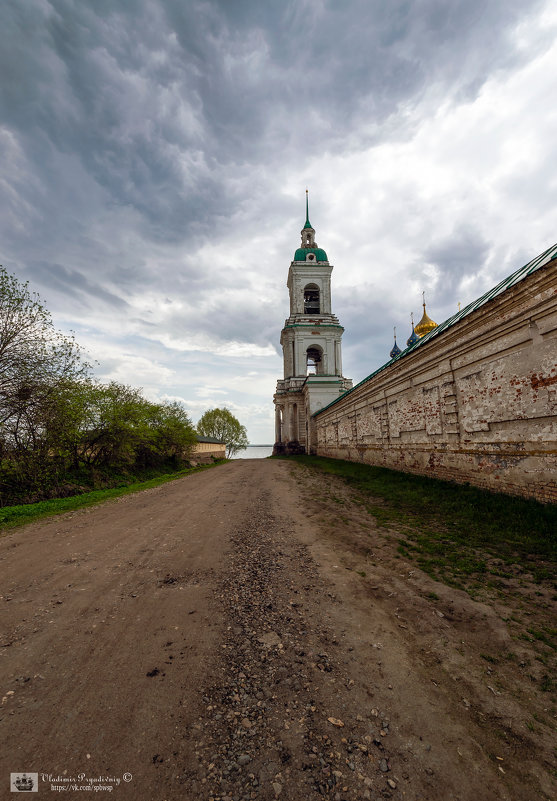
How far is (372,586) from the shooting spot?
3.82 metres

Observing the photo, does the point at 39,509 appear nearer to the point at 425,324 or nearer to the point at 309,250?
the point at 425,324

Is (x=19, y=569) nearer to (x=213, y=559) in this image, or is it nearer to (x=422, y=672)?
(x=213, y=559)

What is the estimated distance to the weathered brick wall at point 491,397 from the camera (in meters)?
6.23

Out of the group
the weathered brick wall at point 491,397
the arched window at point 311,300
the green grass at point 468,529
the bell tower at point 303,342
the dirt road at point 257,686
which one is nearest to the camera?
the dirt road at point 257,686

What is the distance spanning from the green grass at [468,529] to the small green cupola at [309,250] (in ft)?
140

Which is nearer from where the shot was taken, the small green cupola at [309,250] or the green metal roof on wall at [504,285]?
the green metal roof on wall at [504,285]

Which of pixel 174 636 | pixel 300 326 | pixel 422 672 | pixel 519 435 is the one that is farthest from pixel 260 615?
→ pixel 300 326

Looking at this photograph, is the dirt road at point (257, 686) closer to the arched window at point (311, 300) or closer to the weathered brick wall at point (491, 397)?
the weathered brick wall at point (491, 397)

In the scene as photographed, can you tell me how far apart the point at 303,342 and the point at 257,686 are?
1567 inches

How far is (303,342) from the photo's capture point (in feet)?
134

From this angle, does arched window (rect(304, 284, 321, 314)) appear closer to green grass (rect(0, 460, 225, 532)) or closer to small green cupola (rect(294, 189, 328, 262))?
small green cupola (rect(294, 189, 328, 262))

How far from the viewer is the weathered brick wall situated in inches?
245

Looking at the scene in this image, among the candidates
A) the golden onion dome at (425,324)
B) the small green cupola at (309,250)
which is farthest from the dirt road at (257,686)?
the small green cupola at (309,250)

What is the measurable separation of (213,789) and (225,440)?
182 feet
